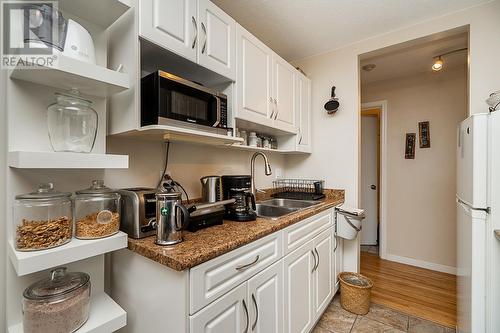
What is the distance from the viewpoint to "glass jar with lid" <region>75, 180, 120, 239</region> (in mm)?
918

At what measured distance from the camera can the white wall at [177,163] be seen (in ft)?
4.12

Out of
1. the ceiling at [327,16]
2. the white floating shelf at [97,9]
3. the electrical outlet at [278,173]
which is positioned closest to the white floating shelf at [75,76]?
the white floating shelf at [97,9]

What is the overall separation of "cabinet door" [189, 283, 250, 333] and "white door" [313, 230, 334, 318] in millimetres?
851

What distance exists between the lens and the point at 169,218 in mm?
933

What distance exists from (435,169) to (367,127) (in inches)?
42.7

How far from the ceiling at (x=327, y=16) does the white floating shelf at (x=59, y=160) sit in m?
1.45

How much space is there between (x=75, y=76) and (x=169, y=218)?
629 millimetres

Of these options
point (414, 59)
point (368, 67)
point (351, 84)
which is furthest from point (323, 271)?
point (414, 59)

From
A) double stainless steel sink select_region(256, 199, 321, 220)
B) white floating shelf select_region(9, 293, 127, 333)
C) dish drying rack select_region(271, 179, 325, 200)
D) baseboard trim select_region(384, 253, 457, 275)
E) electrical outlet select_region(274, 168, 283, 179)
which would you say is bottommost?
baseboard trim select_region(384, 253, 457, 275)

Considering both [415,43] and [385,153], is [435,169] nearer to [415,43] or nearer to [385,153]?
[385,153]

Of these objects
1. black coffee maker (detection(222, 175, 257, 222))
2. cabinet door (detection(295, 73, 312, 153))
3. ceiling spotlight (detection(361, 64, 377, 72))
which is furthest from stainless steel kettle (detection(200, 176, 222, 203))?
ceiling spotlight (detection(361, 64, 377, 72))

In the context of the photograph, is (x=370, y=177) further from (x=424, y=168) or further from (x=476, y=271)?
(x=476, y=271)

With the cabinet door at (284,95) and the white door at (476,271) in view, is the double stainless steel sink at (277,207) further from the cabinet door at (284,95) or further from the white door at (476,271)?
the white door at (476,271)

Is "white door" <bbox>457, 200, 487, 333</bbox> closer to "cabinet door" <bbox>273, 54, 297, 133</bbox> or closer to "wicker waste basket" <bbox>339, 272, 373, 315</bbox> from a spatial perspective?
"wicker waste basket" <bbox>339, 272, 373, 315</bbox>
